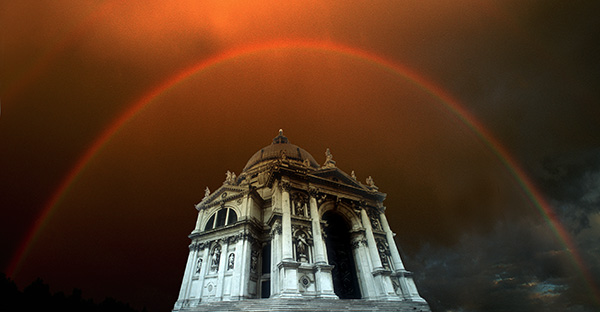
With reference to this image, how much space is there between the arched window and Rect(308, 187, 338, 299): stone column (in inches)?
337

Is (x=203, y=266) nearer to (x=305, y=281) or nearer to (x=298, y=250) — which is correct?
(x=298, y=250)

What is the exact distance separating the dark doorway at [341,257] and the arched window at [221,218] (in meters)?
9.43

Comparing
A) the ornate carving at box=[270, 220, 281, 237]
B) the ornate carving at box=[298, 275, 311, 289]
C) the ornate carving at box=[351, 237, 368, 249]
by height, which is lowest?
the ornate carving at box=[298, 275, 311, 289]

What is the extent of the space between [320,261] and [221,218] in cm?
1280

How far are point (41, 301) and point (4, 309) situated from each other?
192 inches

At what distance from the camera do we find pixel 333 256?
2333 cm

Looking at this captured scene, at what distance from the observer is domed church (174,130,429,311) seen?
17344 millimetres

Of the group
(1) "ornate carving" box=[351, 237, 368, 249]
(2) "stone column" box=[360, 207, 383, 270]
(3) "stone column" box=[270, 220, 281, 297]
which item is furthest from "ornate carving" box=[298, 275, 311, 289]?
(1) "ornate carving" box=[351, 237, 368, 249]

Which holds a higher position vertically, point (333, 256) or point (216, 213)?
point (216, 213)

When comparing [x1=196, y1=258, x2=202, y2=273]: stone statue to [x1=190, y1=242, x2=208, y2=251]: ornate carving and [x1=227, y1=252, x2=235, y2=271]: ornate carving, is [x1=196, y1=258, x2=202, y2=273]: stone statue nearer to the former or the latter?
[x1=190, y1=242, x2=208, y2=251]: ornate carving

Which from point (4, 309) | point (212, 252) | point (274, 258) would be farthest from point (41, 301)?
point (274, 258)

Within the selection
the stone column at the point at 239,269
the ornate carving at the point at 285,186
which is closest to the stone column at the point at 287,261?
the ornate carving at the point at 285,186

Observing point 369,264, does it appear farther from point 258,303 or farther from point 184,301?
point 184,301

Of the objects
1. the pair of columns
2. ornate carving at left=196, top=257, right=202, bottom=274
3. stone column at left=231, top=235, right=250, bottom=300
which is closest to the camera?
the pair of columns
